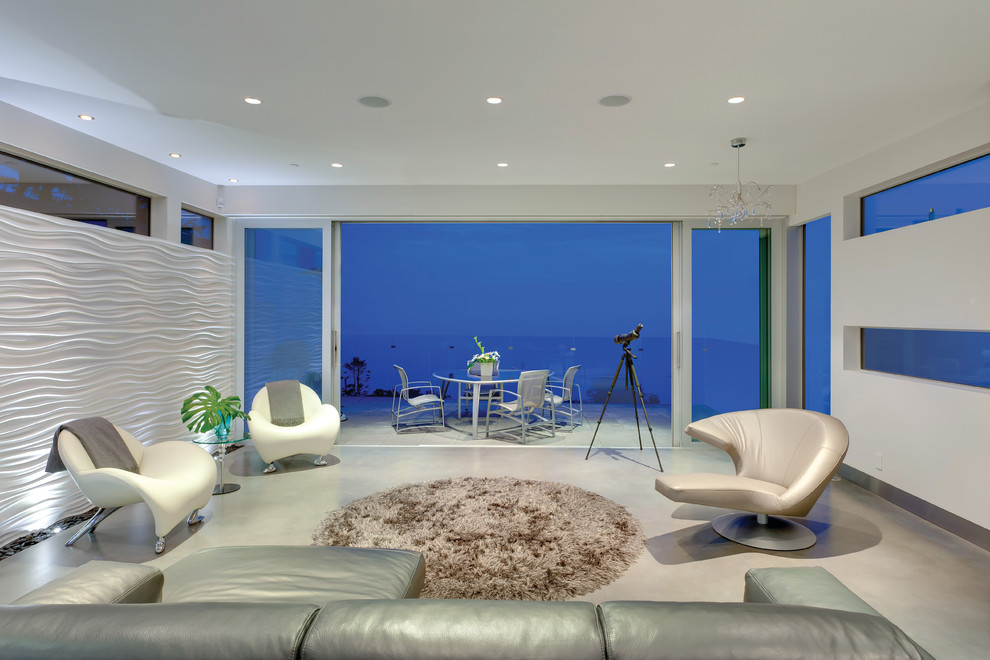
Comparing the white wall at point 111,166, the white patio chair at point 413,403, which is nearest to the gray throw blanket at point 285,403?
the white patio chair at point 413,403

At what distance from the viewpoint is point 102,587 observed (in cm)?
170

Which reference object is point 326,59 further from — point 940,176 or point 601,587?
point 940,176

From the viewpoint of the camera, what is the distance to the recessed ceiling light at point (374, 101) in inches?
131

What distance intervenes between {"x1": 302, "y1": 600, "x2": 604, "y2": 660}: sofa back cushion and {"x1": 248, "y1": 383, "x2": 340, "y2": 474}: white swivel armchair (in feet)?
13.2

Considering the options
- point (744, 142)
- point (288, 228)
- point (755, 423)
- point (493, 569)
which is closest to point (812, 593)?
point (493, 569)

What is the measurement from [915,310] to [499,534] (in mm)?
3265

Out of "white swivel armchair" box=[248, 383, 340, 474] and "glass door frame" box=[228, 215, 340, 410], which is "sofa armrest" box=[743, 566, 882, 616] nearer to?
"white swivel armchair" box=[248, 383, 340, 474]

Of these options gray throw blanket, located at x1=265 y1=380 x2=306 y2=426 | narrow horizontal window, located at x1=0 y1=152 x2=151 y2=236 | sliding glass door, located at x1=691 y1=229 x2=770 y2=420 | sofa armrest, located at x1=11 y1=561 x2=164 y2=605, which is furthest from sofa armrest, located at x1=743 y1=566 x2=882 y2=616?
narrow horizontal window, located at x1=0 y1=152 x2=151 y2=236

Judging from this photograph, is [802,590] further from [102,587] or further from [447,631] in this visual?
[102,587]

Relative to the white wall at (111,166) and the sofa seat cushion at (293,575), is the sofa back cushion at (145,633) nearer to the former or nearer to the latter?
the sofa seat cushion at (293,575)

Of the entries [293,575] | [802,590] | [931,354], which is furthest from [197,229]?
[931,354]

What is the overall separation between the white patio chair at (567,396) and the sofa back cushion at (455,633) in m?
5.42

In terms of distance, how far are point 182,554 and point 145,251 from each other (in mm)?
2618

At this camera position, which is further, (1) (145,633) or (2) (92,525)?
(2) (92,525)
